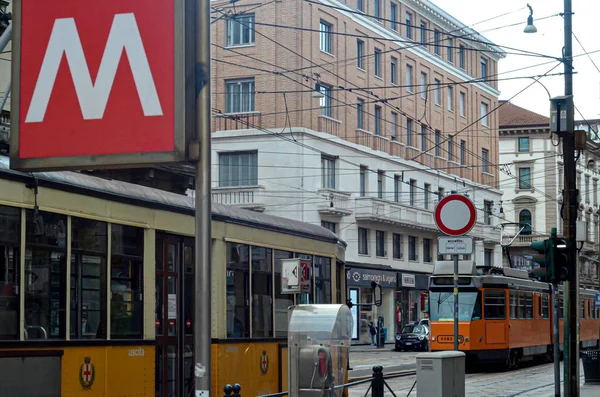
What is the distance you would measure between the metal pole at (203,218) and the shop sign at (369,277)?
134 feet

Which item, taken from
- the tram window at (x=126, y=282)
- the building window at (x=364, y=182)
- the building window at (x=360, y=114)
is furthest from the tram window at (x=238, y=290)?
the building window at (x=364, y=182)

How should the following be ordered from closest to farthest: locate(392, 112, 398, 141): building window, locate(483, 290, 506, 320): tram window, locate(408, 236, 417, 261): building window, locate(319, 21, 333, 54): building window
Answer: locate(483, 290, 506, 320): tram window, locate(319, 21, 333, 54): building window, locate(392, 112, 398, 141): building window, locate(408, 236, 417, 261): building window

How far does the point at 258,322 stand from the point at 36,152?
896 centimetres


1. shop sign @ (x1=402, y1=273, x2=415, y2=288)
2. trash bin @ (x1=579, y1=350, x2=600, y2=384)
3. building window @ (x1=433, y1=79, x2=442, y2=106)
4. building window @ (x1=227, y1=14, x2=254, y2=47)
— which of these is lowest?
trash bin @ (x1=579, y1=350, x2=600, y2=384)

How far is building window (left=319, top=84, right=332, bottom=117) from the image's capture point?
43.0m

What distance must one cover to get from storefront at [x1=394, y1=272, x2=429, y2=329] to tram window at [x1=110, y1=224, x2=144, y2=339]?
40.6 m

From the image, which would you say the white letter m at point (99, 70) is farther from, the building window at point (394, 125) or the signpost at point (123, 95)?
the building window at point (394, 125)

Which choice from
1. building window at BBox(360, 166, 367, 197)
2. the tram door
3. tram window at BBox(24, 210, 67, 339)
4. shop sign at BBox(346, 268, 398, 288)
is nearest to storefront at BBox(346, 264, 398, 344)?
shop sign at BBox(346, 268, 398, 288)

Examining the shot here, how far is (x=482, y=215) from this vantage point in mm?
60562

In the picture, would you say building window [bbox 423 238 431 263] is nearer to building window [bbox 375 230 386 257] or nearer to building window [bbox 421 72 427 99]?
building window [bbox 375 230 386 257]

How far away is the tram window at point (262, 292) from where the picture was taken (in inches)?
497

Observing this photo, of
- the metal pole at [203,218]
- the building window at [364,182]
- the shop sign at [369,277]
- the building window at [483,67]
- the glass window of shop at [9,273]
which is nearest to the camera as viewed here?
the metal pole at [203,218]

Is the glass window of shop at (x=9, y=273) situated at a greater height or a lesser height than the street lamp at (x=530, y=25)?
lesser

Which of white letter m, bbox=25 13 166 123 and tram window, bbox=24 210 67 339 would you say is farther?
tram window, bbox=24 210 67 339
